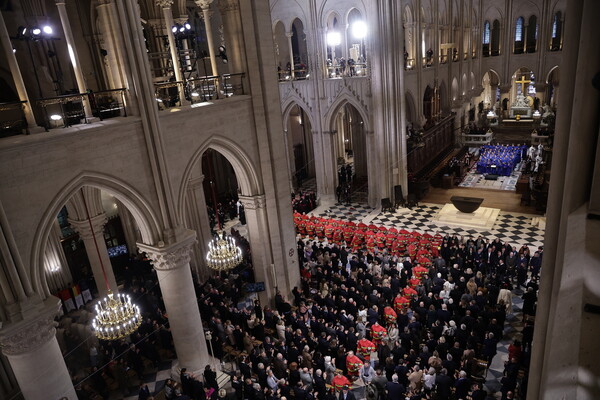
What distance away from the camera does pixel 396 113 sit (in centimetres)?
2244

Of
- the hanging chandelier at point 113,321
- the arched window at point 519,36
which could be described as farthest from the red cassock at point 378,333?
the arched window at point 519,36

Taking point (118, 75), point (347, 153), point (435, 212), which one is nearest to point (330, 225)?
point (435, 212)

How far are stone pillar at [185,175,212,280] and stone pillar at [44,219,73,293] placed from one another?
17.2ft

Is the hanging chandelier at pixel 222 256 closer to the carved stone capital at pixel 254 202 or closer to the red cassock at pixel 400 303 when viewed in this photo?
the carved stone capital at pixel 254 202

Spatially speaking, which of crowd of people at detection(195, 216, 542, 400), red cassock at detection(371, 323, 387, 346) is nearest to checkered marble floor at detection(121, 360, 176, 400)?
crowd of people at detection(195, 216, 542, 400)

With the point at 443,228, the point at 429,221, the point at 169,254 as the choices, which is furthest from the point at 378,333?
the point at 429,221

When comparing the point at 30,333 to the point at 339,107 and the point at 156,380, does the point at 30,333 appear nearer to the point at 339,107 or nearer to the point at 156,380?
the point at 156,380

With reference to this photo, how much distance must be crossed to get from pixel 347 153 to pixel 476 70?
13.7 metres

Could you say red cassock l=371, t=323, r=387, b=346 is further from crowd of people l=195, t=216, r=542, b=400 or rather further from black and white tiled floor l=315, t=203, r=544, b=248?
black and white tiled floor l=315, t=203, r=544, b=248

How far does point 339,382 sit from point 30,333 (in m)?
6.65

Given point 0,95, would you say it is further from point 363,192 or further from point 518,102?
point 518,102

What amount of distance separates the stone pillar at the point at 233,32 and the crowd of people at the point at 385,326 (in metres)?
7.50

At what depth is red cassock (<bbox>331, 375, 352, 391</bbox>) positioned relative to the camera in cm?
1027

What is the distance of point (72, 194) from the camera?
917 centimetres
